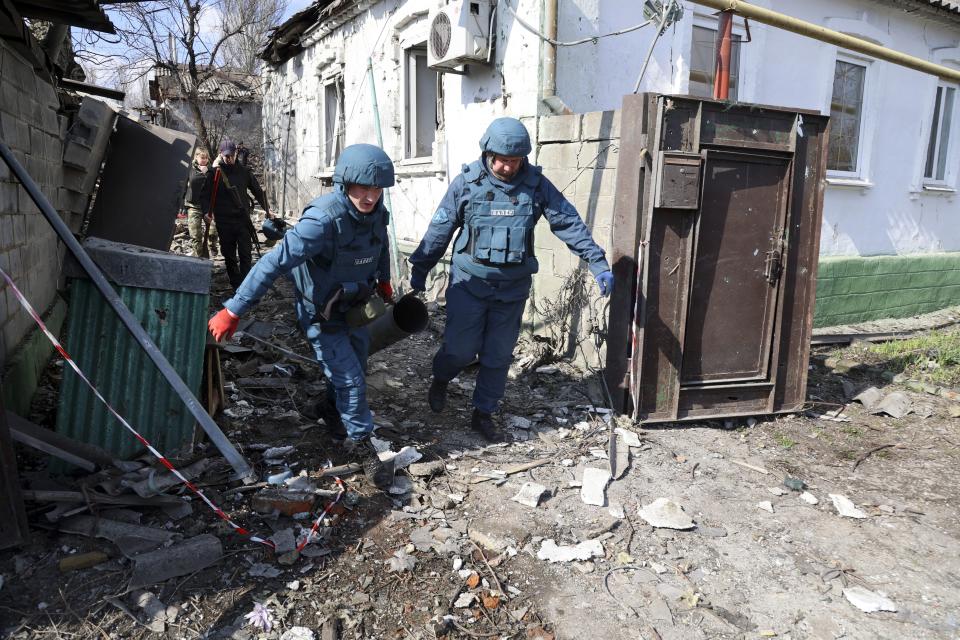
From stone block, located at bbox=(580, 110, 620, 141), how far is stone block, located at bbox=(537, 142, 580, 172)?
15 centimetres

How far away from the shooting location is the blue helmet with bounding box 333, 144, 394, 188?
119 inches

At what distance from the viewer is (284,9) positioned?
23344 mm

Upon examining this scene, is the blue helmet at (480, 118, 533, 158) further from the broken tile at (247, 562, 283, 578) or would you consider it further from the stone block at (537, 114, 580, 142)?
the broken tile at (247, 562, 283, 578)

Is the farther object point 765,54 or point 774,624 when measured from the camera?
point 765,54

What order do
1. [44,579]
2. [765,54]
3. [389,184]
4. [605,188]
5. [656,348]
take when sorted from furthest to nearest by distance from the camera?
[765,54] → [605,188] → [656,348] → [389,184] → [44,579]

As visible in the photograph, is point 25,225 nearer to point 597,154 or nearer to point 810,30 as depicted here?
point 597,154

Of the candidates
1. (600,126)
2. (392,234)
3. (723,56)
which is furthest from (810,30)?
(392,234)

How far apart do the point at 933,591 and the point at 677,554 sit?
102 cm

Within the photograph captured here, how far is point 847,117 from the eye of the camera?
24.1 feet

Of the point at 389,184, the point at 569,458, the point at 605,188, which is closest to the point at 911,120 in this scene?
the point at 605,188

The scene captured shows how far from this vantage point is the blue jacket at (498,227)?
3607 mm

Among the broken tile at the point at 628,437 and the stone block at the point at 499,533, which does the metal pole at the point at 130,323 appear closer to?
the stone block at the point at 499,533

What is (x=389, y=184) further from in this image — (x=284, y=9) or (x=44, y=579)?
(x=284, y=9)

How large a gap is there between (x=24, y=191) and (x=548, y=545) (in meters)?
3.63
